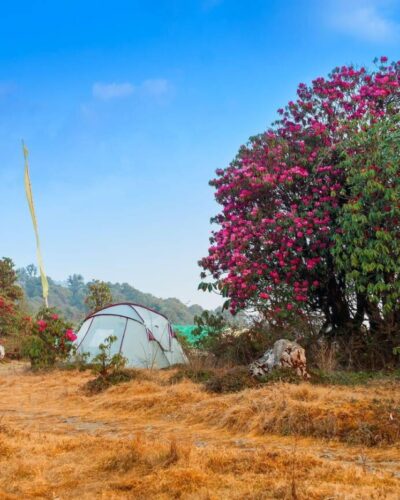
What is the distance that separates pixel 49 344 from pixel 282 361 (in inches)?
319

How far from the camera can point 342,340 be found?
12.6m

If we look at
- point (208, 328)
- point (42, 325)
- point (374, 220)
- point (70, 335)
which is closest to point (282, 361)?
point (374, 220)

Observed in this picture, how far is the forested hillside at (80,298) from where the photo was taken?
3561 inches

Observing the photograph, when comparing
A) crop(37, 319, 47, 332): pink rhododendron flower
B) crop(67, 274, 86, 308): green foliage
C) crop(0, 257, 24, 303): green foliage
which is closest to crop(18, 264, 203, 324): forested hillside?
crop(67, 274, 86, 308): green foliage

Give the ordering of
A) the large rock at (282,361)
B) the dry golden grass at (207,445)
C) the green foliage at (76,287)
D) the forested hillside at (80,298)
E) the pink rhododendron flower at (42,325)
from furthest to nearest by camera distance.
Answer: the green foliage at (76,287), the forested hillside at (80,298), the pink rhododendron flower at (42,325), the large rock at (282,361), the dry golden grass at (207,445)

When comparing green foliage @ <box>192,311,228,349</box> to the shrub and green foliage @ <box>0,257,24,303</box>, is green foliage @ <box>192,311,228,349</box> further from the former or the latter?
green foliage @ <box>0,257,24,303</box>

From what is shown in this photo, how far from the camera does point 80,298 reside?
107125 mm

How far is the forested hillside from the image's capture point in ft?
297

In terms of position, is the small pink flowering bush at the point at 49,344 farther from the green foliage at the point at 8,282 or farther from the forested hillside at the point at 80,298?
the forested hillside at the point at 80,298

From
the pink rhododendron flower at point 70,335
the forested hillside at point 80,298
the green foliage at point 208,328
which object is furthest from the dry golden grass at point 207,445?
the forested hillside at point 80,298

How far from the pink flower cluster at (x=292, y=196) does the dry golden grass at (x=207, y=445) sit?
132 inches

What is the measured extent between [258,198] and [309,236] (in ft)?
5.70

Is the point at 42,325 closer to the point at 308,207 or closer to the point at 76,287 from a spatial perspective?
the point at 308,207

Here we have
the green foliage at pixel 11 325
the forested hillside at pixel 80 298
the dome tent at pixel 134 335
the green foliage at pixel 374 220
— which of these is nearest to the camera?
the green foliage at pixel 374 220
